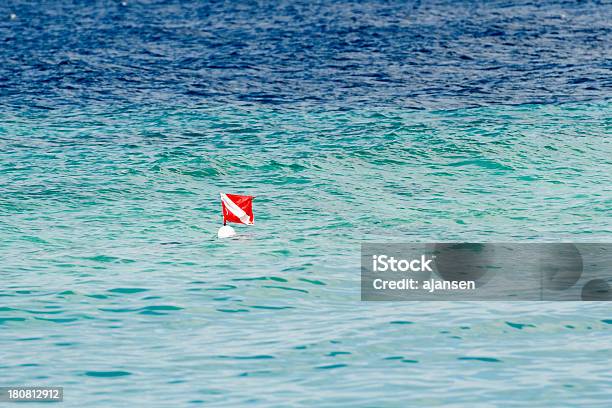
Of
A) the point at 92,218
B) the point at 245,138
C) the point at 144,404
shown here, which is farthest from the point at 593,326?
the point at 245,138

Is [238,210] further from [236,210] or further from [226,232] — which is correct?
[226,232]

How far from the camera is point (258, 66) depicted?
48094mm

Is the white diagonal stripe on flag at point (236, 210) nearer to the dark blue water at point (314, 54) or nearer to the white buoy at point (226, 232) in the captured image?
the white buoy at point (226, 232)

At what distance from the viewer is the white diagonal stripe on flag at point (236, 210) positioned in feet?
75.5

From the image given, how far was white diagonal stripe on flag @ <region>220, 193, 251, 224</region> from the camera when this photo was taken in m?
23.0

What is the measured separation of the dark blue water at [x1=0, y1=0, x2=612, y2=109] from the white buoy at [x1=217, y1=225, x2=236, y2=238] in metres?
17.1

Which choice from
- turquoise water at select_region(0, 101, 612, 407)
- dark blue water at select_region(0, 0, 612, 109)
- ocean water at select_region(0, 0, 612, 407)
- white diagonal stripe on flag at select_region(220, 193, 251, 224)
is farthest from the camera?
dark blue water at select_region(0, 0, 612, 109)

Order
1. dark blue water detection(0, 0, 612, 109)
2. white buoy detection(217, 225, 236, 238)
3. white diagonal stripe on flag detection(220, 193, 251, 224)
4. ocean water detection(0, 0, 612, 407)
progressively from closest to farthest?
ocean water detection(0, 0, 612, 407)
white diagonal stripe on flag detection(220, 193, 251, 224)
white buoy detection(217, 225, 236, 238)
dark blue water detection(0, 0, 612, 109)

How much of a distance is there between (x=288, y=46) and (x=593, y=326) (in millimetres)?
37142

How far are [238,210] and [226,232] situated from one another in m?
0.58

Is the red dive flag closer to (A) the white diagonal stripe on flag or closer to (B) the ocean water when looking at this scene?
(A) the white diagonal stripe on flag

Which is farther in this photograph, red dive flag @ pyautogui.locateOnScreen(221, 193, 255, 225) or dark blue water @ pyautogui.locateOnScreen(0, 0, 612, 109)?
dark blue water @ pyautogui.locateOnScreen(0, 0, 612, 109)

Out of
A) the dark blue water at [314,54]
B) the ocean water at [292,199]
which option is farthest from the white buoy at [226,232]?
the dark blue water at [314,54]

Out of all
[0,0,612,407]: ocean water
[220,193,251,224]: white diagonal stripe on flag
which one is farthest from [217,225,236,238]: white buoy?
[220,193,251,224]: white diagonal stripe on flag
